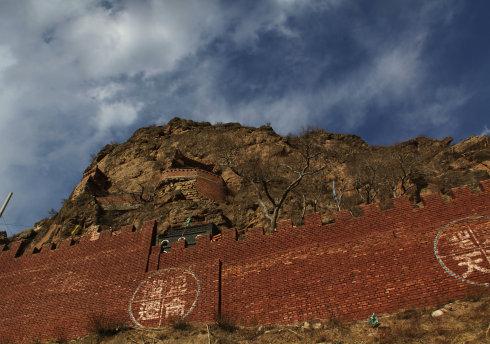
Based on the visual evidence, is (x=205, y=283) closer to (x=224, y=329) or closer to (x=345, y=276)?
(x=224, y=329)

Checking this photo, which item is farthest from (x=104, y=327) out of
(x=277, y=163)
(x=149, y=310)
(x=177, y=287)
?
(x=277, y=163)

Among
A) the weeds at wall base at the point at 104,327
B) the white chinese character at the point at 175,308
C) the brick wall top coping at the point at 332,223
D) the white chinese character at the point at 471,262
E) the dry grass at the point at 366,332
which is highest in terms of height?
the brick wall top coping at the point at 332,223

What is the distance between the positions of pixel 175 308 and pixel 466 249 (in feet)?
27.6

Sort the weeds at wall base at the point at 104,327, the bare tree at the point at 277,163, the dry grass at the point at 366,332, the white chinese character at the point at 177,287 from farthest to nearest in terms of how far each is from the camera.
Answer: the bare tree at the point at 277,163, the white chinese character at the point at 177,287, the weeds at wall base at the point at 104,327, the dry grass at the point at 366,332

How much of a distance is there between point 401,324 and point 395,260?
222cm

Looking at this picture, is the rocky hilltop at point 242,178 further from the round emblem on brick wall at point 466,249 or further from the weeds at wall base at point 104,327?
the weeds at wall base at point 104,327

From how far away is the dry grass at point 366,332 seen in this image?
9992 millimetres

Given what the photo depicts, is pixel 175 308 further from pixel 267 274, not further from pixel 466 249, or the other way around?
pixel 466 249

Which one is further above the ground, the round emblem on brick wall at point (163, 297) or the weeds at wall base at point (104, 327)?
the round emblem on brick wall at point (163, 297)

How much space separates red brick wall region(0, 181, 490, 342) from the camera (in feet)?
40.5

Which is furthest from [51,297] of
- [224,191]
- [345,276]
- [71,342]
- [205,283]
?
[224,191]

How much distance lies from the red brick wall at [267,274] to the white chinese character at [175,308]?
0.11 feet

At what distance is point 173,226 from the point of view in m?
26.6

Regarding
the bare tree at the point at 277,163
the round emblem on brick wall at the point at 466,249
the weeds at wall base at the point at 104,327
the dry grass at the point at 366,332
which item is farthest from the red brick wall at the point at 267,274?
the bare tree at the point at 277,163
